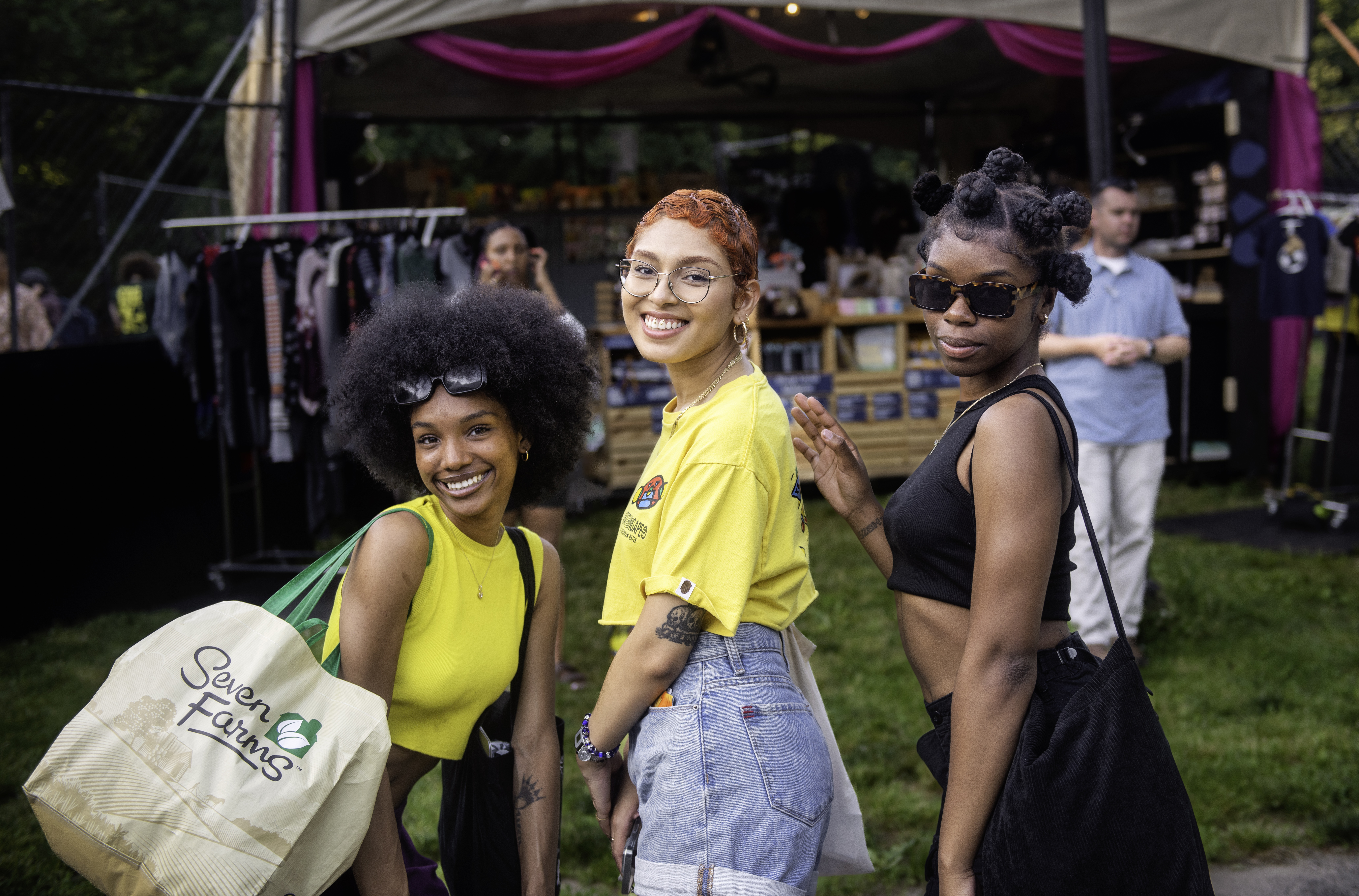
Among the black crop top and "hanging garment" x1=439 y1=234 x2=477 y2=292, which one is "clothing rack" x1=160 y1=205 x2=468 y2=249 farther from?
the black crop top

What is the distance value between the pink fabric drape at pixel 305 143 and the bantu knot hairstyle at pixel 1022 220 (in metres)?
5.77

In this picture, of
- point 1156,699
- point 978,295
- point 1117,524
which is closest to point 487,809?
point 978,295

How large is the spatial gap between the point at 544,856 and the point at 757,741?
670 mm

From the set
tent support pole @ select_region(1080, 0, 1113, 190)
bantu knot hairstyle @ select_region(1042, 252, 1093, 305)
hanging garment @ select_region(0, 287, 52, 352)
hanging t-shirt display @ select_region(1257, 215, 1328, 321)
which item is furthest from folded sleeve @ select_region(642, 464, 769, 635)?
hanging garment @ select_region(0, 287, 52, 352)

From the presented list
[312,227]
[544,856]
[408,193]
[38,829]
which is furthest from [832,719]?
[408,193]

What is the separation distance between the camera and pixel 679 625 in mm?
1598

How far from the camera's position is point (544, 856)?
201 centimetres

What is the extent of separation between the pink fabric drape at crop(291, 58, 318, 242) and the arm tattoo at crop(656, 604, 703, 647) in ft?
18.9

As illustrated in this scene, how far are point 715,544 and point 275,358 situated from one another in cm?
505

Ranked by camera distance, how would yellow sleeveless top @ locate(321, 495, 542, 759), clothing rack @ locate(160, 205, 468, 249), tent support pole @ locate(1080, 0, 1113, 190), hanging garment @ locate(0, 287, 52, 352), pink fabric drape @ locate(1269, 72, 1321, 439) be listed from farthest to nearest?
hanging garment @ locate(0, 287, 52, 352), pink fabric drape @ locate(1269, 72, 1321, 439), clothing rack @ locate(160, 205, 468, 249), tent support pole @ locate(1080, 0, 1113, 190), yellow sleeveless top @ locate(321, 495, 542, 759)

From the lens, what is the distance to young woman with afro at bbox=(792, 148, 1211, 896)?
4.90 ft

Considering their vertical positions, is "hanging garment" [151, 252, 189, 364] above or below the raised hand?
above

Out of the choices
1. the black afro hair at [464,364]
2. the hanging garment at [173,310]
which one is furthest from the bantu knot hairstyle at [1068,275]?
the hanging garment at [173,310]

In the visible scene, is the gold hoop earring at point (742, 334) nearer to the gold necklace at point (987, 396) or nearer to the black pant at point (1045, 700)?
the gold necklace at point (987, 396)
